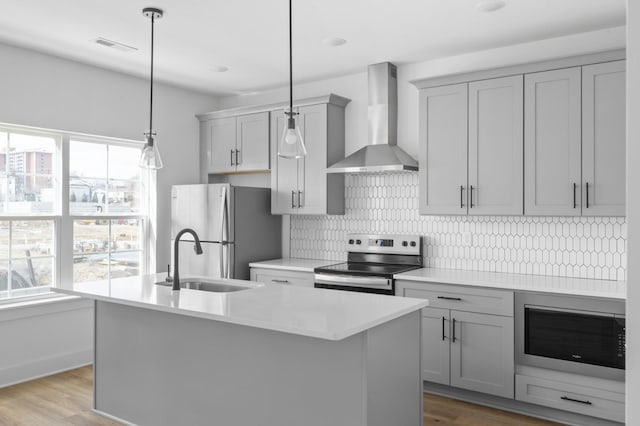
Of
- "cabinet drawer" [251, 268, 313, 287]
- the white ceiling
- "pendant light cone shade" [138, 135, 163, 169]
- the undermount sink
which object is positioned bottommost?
"cabinet drawer" [251, 268, 313, 287]

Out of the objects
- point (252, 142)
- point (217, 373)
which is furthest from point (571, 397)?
point (252, 142)

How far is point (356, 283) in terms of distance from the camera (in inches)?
162

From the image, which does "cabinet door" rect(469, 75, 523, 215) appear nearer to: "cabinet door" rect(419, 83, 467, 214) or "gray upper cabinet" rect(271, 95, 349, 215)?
"cabinet door" rect(419, 83, 467, 214)

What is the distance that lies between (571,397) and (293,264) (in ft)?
8.33

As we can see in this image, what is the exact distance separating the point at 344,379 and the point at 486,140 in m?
2.40

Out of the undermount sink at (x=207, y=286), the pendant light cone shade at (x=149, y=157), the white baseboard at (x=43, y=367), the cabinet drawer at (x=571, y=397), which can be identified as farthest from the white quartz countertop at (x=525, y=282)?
the white baseboard at (x=43, y=367)

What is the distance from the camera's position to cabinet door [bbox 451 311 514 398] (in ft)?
11.6

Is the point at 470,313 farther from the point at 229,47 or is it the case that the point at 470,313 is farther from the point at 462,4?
the point at 229,47

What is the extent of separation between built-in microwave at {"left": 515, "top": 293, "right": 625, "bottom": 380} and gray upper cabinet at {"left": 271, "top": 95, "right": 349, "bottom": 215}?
2.05 metres

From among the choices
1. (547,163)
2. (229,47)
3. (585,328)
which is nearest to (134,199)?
(229,47)

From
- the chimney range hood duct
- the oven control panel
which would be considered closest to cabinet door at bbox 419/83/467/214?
the chimney range hood duct

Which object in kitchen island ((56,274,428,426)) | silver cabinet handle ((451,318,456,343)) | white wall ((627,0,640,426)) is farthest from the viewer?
silver cabinet handle ((451,318,456,343))

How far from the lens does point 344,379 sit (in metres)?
2.33

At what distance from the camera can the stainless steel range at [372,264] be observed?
13.3ft
